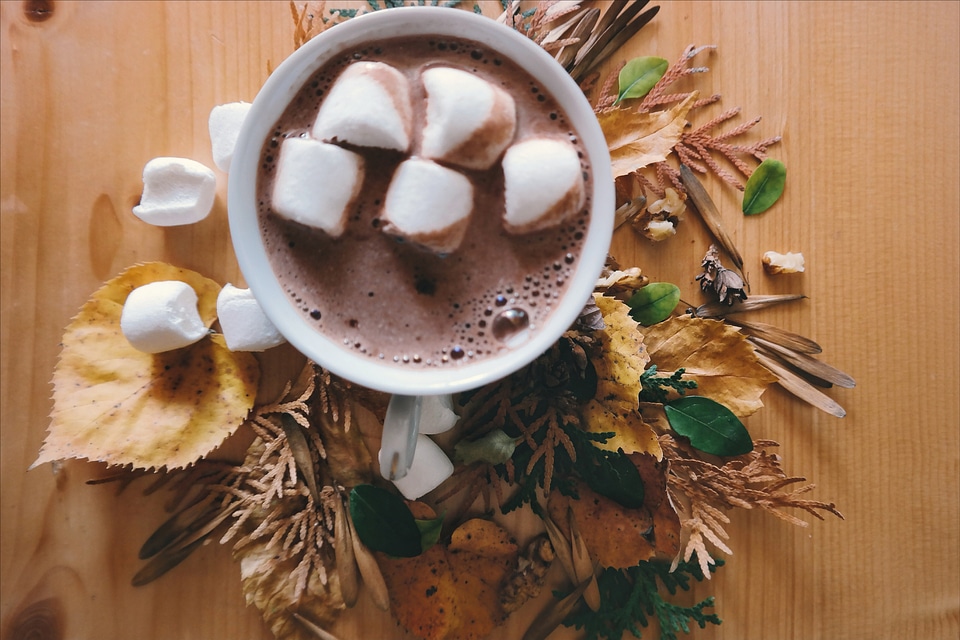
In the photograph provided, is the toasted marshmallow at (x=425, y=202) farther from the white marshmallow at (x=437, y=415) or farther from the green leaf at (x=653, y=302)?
the green leaf at (x=653, y=302)

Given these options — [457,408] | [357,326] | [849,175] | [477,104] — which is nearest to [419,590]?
[457,408]

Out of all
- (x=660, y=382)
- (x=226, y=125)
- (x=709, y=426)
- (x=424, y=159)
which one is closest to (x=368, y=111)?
(x=424, y=159)

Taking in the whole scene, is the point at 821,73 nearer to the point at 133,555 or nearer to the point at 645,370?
the point at 645,370

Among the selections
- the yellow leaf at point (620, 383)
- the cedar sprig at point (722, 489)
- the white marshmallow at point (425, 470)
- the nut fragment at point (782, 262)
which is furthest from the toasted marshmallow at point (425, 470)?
the nut fragment at point (782, 262)

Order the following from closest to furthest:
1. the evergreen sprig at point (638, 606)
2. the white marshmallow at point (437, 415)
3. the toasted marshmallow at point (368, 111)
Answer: the toasted marshmallow at point (368, 111)
the white marshmallow at point (437, 415)
the evergreen sprig at point (638, 606)

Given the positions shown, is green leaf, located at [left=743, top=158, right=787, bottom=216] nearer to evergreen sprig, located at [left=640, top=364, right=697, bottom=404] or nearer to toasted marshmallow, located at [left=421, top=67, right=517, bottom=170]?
evergreen sprig, located at [left=640, top=364, right=697, bottom=404]

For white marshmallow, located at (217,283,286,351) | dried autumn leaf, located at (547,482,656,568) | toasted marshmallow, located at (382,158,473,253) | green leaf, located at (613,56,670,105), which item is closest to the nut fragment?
green leaf, located at (613,56,670,105)
